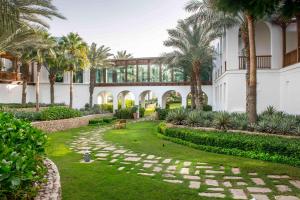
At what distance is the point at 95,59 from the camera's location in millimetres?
34781

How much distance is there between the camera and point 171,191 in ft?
20.0

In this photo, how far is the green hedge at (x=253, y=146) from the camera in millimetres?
8812

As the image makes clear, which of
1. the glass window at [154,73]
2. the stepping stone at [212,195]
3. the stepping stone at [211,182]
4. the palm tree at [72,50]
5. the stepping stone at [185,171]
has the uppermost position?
the palm tree at [72,50]

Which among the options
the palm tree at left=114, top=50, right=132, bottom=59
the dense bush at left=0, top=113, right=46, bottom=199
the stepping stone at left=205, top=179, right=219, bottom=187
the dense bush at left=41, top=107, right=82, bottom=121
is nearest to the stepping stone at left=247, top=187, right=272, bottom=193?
the stepping stone at left=205, top=179, right=219, bottom=187

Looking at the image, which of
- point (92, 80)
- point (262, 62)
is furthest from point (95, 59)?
point (262, 62)

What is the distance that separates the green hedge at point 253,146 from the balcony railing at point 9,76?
2272 centimetres

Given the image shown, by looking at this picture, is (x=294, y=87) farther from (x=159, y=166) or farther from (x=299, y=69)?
(x=159, y=166)

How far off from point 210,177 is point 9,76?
90.7ft

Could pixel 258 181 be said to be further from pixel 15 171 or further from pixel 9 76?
pixel 9 76

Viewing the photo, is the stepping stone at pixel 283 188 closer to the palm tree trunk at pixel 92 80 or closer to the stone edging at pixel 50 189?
the stone edging at pixel 50 189

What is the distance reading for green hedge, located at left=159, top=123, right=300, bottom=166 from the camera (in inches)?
347

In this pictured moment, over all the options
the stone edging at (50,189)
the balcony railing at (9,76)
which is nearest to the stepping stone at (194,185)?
the stone edging at (50,189)

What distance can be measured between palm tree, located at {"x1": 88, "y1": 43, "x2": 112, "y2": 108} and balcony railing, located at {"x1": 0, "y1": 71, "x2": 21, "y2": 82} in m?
7.68

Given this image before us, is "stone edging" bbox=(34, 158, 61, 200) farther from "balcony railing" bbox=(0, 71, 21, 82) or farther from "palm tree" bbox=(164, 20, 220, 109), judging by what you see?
"balcony railing" bbox=(0, 71, 21, 82)
